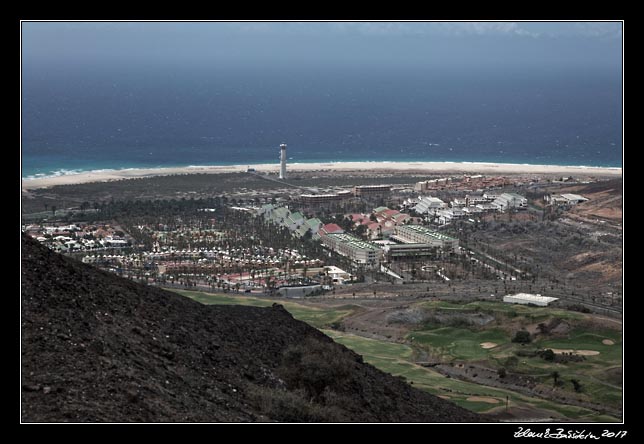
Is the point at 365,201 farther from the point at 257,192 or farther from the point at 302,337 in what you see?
the point at 302,337

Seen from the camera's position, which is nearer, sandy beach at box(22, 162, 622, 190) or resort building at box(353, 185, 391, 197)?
resort building at box(353, 185, 391, 197)

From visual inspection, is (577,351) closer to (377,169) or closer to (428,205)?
(428,205)

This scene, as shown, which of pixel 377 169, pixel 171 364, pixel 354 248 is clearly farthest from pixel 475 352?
pixel 377 169

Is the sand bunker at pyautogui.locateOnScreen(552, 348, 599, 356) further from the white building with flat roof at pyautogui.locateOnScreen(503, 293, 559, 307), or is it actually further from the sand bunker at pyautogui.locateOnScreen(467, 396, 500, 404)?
the sand bunker at pyautogui.locateOnScreen(467, 396, 500, 404)

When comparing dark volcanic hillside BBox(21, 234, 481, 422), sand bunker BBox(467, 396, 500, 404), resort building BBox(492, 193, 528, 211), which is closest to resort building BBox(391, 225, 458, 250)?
resort building BBox(492, 193, 528, 211)

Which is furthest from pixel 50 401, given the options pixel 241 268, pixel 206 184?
pixel 206 184

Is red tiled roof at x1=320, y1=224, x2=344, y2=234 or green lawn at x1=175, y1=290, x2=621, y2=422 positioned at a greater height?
red tiled roof at x1=320, y1=224, x2=344, y2=234
